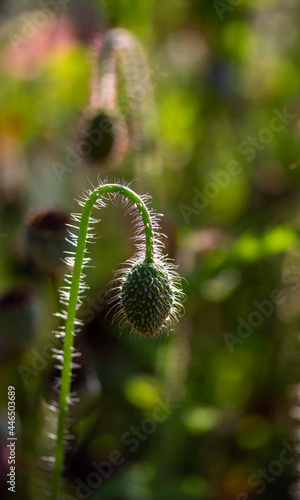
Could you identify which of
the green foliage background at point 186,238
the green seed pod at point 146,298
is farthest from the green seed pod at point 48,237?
the green seed pod at point 146,298

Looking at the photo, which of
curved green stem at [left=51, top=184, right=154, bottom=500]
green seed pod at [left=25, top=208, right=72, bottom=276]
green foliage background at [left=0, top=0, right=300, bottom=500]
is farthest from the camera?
green foliage background at [left=0, top=0, right=300, bottom=500]

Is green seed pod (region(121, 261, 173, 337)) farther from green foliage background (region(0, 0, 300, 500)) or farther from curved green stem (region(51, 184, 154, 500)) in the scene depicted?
green foliage background (region(0, 0, 300, 500))

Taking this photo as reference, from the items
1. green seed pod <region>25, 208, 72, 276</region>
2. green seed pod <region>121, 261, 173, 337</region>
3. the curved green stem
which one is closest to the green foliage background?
green seed pod <region>25, 208, 72, 276</region>

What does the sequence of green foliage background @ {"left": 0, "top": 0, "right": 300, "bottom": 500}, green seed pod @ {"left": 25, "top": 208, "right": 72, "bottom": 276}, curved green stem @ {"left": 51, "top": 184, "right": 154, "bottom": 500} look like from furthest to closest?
green foliage background @ {"left": 0, "top": 0, "right": 300, "bottom": 500} < green seed pod @ {"left": 25, "top": 208, "right": 72, "bottom": 276} < curved green stem @ {"left": 51, "top": 184, "right": 154, "bottom": 500}

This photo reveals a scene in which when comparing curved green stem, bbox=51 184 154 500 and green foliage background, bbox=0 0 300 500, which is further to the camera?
green foliage background, bbox=0 0 300 500

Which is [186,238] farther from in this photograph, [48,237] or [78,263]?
[78,263]

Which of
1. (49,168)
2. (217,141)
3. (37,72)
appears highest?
(37,72)

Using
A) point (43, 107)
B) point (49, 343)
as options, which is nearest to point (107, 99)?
point (49, 343)

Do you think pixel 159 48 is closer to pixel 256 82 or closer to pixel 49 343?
pixel 256 82
